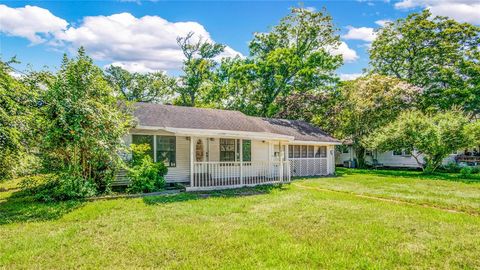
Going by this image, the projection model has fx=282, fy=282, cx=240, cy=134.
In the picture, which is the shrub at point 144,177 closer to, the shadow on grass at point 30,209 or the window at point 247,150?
the shadow on grass at point 30,209

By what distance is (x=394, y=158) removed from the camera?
26250mm

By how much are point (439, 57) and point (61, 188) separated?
3216 centimetres

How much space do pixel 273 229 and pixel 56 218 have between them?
5.27m

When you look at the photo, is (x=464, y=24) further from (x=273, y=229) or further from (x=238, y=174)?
(x=273, y=229)

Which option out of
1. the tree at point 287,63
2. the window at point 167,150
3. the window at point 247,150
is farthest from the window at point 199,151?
the tree at point 287,63

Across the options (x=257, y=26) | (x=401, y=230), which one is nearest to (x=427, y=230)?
(x=401, y=230)

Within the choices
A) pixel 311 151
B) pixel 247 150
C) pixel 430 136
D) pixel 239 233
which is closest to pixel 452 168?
pixel 430 136

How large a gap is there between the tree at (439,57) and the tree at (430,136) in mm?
8935

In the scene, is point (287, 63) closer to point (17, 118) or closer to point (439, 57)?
point (439, 57)

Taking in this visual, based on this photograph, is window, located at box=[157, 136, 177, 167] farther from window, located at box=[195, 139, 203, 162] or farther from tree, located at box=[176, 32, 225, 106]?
tree, located at box=[176, 32, 225, 106]

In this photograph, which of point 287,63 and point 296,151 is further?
point 287,63

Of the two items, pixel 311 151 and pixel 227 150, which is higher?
pixel 227 150

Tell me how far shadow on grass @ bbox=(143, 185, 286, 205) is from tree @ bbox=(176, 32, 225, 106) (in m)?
23.6

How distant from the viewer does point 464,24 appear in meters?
26.6
